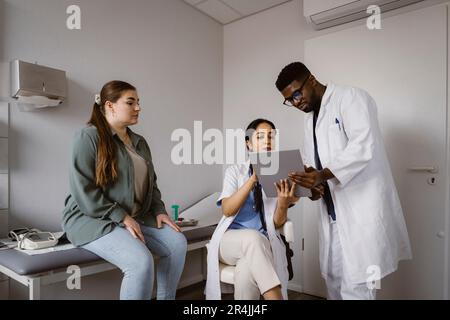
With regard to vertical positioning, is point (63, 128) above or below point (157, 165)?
above

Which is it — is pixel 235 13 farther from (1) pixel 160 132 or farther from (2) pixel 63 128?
(2) pixel 63 128

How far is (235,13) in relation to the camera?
2680mm

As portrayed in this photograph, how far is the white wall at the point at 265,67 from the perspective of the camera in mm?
2404

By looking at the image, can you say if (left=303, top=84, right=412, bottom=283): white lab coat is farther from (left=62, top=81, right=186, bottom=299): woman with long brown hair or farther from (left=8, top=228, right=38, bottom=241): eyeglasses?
(left=8, top=228, right=38, bottom=241): eyeglasses

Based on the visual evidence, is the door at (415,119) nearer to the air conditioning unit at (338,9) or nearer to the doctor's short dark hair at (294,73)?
the air conditioning unit at (338,9)

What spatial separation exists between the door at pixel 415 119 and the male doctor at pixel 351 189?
0.55 m

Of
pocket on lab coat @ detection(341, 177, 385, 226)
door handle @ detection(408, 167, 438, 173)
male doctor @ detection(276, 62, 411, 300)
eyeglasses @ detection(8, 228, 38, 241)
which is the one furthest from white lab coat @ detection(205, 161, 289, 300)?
door handle @ detection(408, 167, 438, 173)

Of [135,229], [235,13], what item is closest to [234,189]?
[135,229]

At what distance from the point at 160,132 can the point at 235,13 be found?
4.13ft

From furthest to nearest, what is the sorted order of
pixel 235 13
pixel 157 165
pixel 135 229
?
pixel 235 13 → pixel 157 165 → pixel 135 229

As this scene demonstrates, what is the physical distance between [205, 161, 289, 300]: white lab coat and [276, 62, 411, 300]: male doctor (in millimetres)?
232

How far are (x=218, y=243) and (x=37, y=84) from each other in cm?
118

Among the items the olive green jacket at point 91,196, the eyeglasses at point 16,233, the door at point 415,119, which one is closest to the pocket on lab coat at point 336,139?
the door at point 415,119

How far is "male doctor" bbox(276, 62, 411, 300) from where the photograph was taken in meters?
1.30
